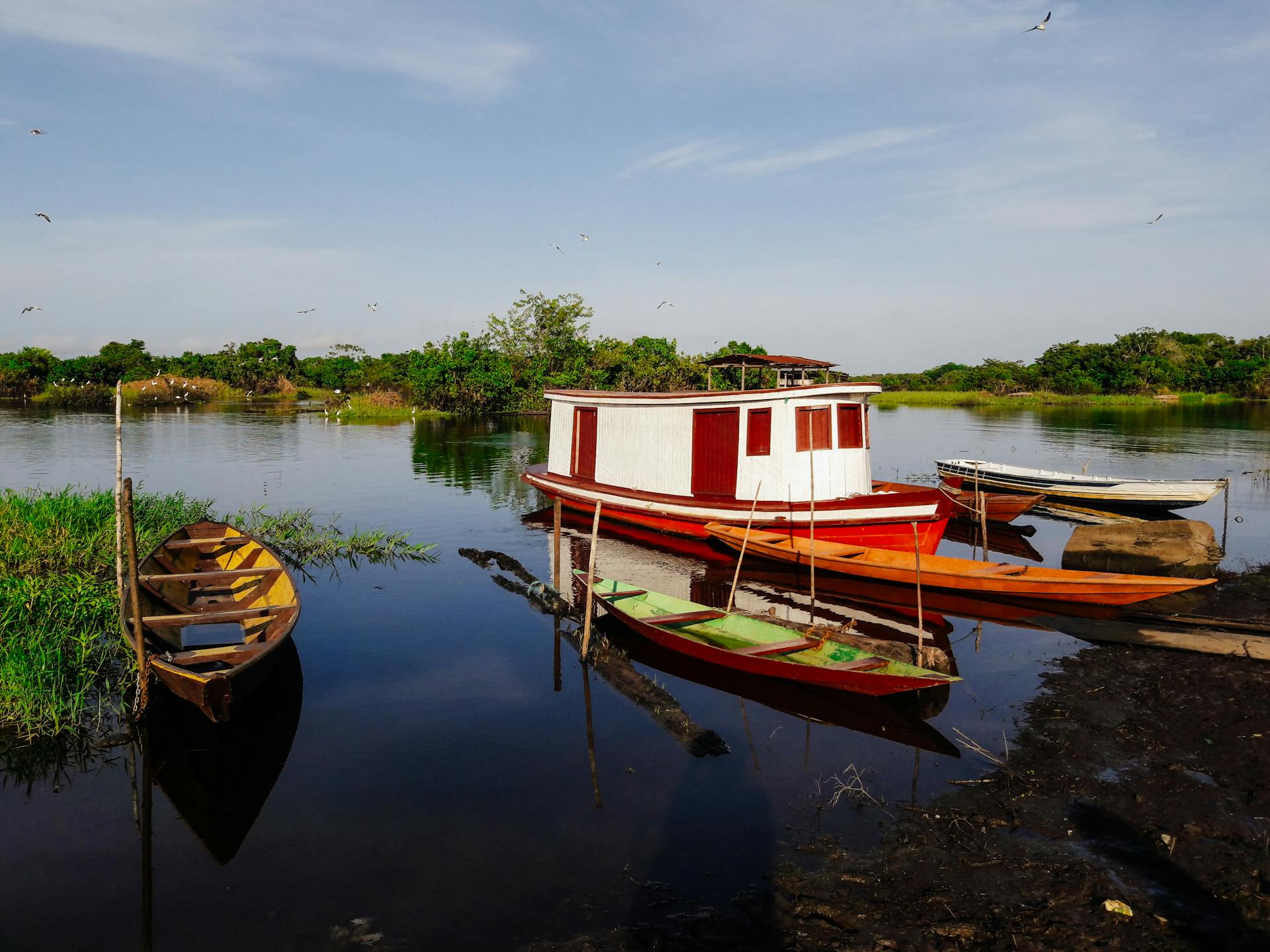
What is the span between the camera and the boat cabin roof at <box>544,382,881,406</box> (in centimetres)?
1599

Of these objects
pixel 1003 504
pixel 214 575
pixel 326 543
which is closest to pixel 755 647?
pixel 214 575

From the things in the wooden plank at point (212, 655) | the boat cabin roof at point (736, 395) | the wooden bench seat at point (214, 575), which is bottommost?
the wooden plank at point (212, 655)

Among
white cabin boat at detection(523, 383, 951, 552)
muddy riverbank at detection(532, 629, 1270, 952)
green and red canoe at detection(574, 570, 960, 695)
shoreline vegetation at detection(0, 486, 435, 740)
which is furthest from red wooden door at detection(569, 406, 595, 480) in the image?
muddy riverbank at detection(532, 629, 1270, 952)

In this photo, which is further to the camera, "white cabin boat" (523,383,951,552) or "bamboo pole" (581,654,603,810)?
"white cabin boat" (523,383,951,552)

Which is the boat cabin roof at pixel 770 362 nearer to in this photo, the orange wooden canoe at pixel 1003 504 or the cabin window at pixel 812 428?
the cabin window at pixel 812 428

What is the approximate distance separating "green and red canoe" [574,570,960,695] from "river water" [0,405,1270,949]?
1.57 ft

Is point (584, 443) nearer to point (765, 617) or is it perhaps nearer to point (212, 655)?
point (765, 617)

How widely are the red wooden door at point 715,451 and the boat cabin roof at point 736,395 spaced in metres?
0.35

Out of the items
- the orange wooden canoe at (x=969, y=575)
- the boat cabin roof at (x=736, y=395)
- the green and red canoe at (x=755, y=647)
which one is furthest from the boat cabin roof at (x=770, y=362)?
the green and red canoe at (x=755, y=647)

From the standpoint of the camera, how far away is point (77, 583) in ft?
37.8

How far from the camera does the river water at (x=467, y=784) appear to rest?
5.96 m

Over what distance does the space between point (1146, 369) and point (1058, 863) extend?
87.7 meters

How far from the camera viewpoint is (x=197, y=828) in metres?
A: 7.16

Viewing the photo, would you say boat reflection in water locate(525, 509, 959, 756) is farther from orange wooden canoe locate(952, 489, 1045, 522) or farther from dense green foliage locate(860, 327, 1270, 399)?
dense green foliage locate(860, 327, 1270, 399)
